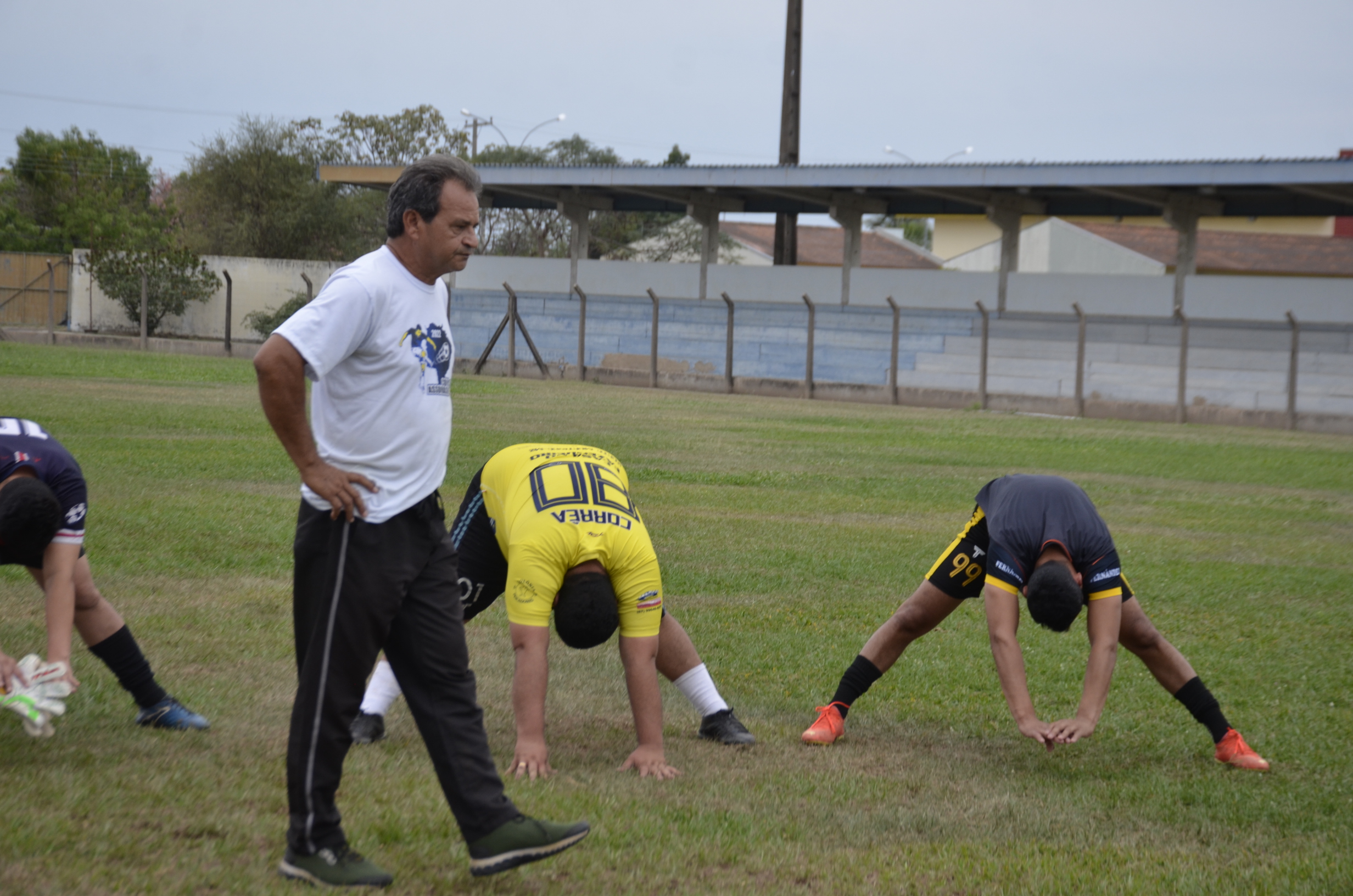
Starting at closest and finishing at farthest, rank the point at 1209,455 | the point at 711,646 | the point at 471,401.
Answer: the point at 711,646, the point at 1209,455, the point at 471,401

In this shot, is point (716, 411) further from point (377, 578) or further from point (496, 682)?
point (377, 578)

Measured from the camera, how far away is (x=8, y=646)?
5973 millimetres

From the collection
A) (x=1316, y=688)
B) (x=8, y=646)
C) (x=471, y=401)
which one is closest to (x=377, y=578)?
(x=8, y=646)

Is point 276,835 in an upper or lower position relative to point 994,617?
lower

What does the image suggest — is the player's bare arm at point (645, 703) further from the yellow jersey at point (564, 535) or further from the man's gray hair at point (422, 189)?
the man's gray hair at point (422, 189)

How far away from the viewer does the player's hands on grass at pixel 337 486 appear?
11.1 feet

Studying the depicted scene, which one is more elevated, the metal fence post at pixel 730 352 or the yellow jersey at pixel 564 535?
the metal fence post at pixel 730 352

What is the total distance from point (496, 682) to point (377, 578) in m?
2.63

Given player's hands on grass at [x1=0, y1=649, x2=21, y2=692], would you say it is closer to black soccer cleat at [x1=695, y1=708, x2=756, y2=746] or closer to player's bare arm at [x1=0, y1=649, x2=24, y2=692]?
player's bare arm at [x1=0, y1=649, x2=24, y2=692]

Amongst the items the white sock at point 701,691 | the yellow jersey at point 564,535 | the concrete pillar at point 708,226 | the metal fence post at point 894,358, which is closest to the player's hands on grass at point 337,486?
the yellow jersey at point 564,535

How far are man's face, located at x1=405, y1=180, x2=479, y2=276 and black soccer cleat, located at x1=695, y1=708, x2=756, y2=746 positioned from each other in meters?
2.43

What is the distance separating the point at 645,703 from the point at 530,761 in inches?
18.1

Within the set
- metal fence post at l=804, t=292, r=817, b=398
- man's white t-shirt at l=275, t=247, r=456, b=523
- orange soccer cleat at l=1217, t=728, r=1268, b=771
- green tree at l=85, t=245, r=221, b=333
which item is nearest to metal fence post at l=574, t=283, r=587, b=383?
metal fence post at l=804, t=292, r=817, b=398

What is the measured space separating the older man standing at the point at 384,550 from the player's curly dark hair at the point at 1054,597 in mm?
1984
